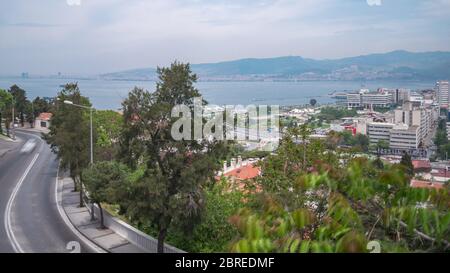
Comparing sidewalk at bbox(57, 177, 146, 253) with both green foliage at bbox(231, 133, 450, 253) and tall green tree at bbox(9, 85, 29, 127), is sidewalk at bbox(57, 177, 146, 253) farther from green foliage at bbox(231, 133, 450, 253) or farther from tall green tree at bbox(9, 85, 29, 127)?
tall green tree at bbox(9, 85, 29, 127)

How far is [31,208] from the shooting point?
1432 cm

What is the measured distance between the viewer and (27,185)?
18.0 m

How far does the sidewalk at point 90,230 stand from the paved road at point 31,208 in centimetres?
35

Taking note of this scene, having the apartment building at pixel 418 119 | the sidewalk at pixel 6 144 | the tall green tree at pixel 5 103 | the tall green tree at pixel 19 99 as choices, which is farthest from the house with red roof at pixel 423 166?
the tall green tree at pixel 19 99

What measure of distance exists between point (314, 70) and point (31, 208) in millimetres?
26620

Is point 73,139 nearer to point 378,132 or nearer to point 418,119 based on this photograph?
point 378,132

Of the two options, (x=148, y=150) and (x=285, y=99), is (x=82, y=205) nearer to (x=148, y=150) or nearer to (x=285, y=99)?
(x=148, y=150)

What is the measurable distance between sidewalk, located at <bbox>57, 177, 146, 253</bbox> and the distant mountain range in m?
4.82

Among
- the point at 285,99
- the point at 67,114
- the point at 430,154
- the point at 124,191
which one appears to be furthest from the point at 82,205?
the point at 285,99

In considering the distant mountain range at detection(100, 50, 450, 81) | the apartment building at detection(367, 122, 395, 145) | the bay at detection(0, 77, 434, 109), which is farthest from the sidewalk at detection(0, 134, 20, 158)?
the apartment building at detection(367, 122, 395, 145)

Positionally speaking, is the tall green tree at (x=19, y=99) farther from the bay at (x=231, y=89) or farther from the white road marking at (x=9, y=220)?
the white road marking at (x=9, y=220)

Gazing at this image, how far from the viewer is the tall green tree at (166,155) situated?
8.27 m

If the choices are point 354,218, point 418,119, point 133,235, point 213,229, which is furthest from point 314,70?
point 354,218

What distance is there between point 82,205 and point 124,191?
22.4 feet
